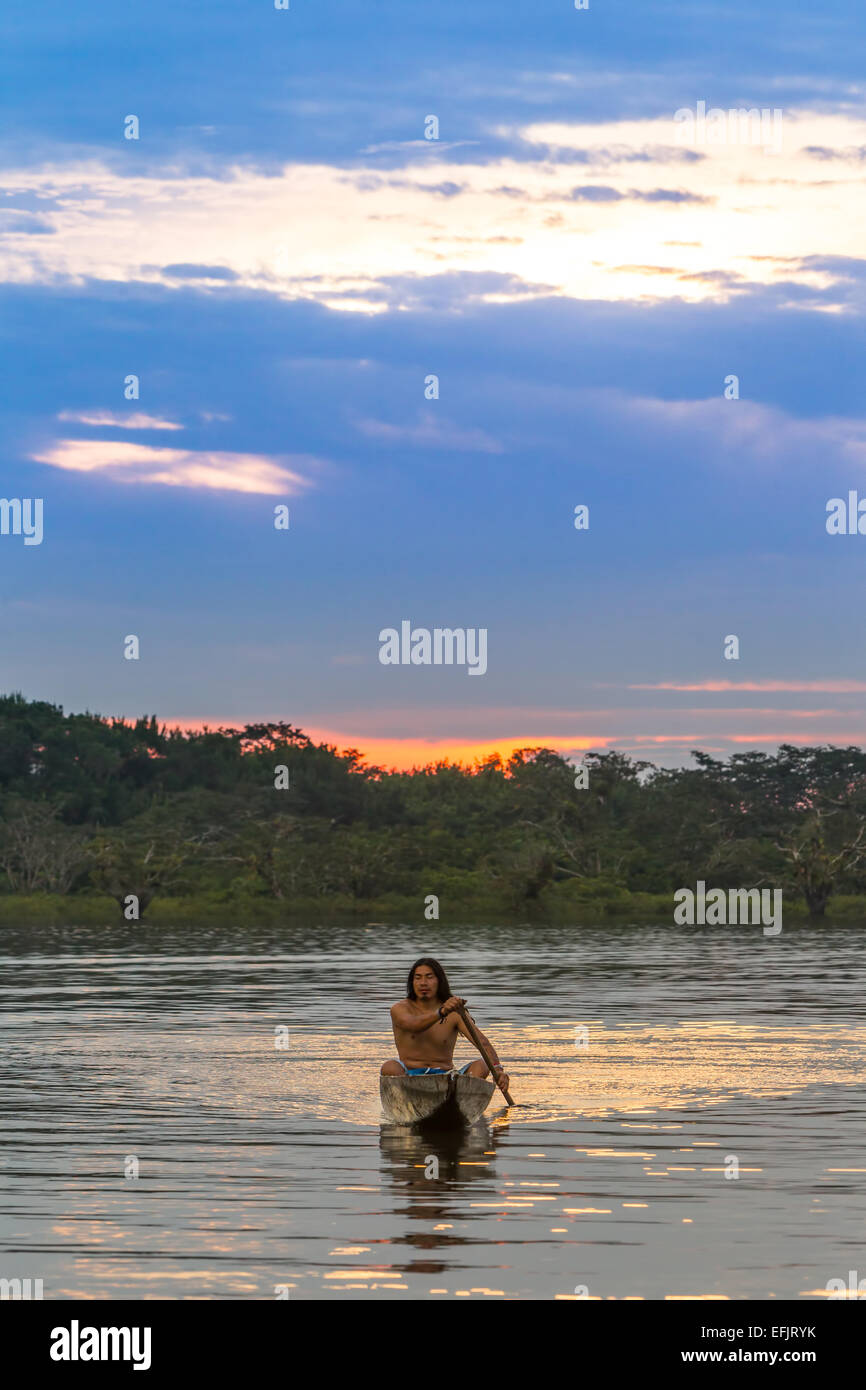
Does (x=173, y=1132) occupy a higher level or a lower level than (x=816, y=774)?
lower

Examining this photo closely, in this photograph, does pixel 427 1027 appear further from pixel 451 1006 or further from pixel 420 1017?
pixel 451 1006

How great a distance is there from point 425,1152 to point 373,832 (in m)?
87.4

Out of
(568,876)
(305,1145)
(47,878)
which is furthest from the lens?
(568,876)

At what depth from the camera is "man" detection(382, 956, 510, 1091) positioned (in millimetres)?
19109

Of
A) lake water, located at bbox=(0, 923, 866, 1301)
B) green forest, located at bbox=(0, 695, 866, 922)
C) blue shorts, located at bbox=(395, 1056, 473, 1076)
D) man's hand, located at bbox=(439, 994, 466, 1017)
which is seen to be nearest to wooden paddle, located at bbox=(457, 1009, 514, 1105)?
man's hand, located at bbox=(439, 994, 466, 1017)

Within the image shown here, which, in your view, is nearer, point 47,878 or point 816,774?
point 47,878

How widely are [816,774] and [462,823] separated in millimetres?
20981

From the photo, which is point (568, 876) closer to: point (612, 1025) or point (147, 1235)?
→ point (612, 1025)

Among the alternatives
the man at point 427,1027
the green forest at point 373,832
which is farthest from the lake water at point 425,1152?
the green forest at point 373,832

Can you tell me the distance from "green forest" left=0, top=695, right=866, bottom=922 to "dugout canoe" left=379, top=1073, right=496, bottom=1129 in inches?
2114

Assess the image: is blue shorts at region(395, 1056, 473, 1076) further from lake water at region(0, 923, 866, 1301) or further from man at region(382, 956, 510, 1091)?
lake water at region(0, 923, 866, 1301)

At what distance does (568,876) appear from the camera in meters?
95.0
